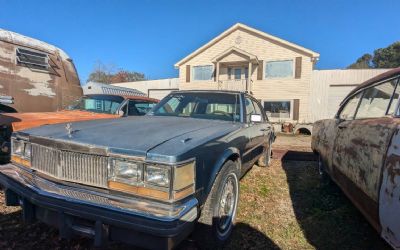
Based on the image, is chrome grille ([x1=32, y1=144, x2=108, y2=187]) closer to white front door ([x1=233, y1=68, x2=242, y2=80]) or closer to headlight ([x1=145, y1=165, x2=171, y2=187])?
headlight ([x1=145, y1=165, x2=171, y2=187])


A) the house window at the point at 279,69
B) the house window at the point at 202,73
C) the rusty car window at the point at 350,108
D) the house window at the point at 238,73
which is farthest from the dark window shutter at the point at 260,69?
the rusty car window at the point at 350,108

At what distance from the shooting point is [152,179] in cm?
207

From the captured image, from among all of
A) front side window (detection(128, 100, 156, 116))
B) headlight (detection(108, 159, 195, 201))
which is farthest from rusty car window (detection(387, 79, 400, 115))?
front side window (detection(128, 100, 156, 116))

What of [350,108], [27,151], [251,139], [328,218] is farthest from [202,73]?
[27,151]

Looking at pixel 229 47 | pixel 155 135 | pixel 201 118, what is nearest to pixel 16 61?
pixel 201 118

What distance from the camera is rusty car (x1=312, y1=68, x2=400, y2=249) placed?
6.79ft

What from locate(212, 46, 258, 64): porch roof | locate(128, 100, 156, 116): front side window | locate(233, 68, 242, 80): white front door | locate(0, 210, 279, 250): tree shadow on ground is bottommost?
locate(0, 210, 279, 250): tree shadow on ground

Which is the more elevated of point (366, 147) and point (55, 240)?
point (366, 147)

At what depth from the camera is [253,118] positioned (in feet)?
13.2

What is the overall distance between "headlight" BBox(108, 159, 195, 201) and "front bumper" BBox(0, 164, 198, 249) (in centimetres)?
7

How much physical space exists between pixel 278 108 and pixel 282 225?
17.3 m

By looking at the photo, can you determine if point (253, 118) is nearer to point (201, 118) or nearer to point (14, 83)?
point (201, 118)

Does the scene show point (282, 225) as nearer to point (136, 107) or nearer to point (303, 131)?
point (136, 107)

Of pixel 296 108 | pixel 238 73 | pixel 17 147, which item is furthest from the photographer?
pixel 238 73
